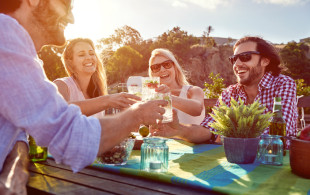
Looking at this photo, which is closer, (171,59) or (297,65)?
(171,59)

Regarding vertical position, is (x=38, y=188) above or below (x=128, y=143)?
below

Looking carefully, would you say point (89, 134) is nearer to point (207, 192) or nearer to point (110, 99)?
point (207, 192)

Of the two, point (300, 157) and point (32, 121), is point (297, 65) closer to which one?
point (300, 157)

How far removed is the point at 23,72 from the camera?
Answer: 1.02 m

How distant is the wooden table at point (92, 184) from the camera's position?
115cm

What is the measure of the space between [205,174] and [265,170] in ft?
1.24

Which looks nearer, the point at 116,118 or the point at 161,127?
the point at 116,118

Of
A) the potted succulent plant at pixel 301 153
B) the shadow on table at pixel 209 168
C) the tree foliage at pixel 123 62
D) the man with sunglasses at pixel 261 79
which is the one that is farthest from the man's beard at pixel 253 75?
the tree foliage at pixel 123 62

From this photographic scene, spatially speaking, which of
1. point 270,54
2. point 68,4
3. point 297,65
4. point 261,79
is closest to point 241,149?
point 68,4

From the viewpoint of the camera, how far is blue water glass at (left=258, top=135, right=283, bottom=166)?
1.56 m

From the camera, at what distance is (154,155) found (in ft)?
4.77

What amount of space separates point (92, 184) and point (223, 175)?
2.23 feet

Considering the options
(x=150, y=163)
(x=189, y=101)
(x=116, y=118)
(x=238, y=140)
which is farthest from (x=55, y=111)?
(x=189, y=101)

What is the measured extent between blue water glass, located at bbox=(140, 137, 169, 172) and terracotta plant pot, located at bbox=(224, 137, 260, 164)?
1.33 feet
